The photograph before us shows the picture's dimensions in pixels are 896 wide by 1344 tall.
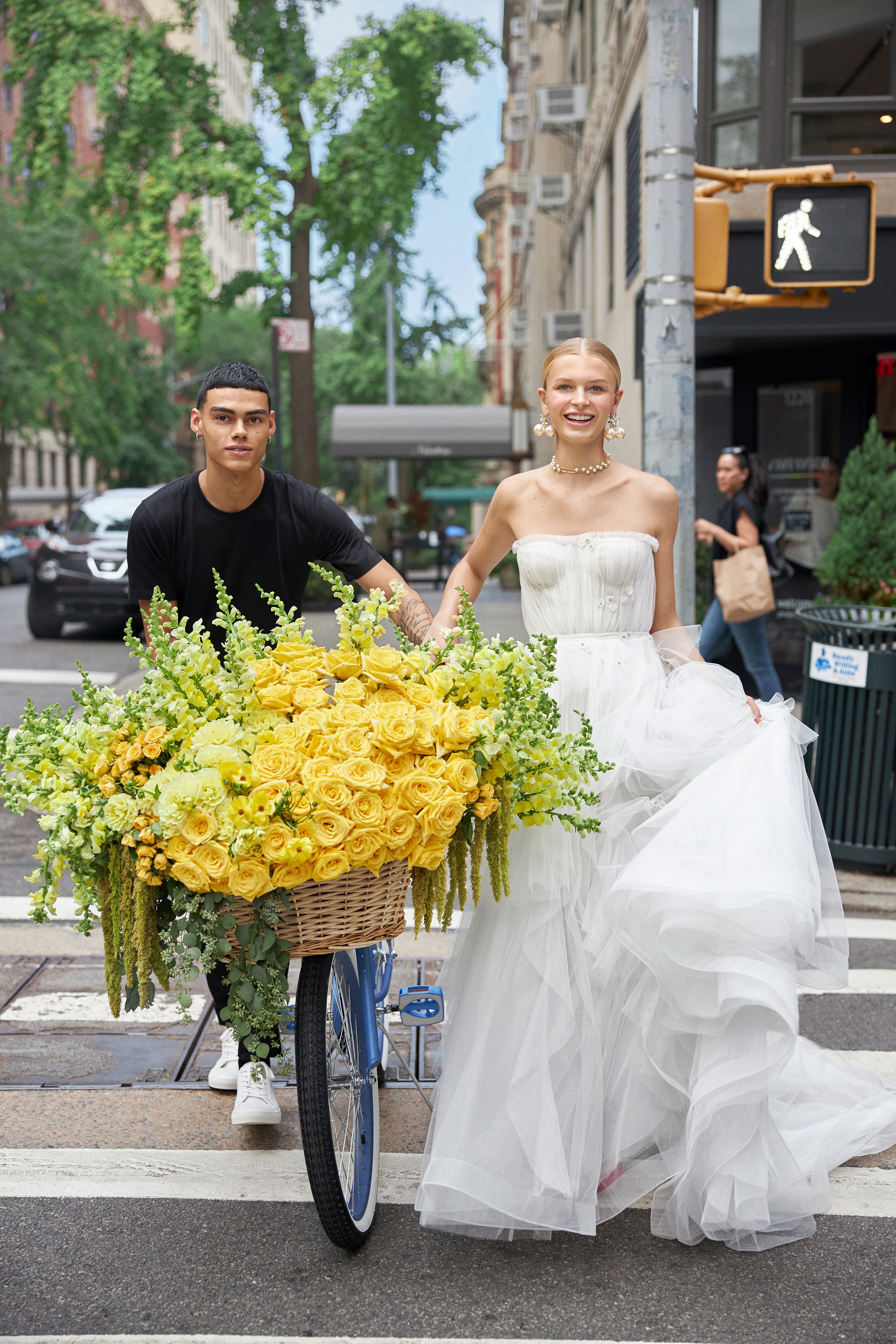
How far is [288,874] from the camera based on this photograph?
274 centimetres

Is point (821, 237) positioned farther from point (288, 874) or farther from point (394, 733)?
point (288, 874)

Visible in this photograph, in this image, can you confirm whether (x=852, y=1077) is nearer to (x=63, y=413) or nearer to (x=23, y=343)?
(x=23, y=343)

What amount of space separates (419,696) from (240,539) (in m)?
1.11

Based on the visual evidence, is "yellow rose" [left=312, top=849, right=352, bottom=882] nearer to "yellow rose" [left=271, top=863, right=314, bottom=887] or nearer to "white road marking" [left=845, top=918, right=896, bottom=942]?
"yellow rose" [left=271, top=863, right=314, bottom=887]

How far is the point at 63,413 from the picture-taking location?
40.5 meters

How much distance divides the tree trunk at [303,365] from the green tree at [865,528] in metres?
11.8

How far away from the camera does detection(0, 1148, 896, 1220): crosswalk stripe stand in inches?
133

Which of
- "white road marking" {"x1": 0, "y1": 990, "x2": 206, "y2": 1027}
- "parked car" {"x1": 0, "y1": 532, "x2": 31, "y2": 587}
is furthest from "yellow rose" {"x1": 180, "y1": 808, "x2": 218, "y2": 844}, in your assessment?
"parked car" {"x1": 0, "y1": 532, "x2": 31, "y2": 587}

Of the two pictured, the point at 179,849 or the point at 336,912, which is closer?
the point at 179,849

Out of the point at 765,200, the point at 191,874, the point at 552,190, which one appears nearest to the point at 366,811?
the point at 191,874

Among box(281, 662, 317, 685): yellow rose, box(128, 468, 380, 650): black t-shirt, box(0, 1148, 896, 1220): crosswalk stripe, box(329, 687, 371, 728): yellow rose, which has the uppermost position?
box(128, 468, 380, 650): black t-shirt

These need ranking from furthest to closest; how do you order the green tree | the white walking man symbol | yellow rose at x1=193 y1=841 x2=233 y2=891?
1. the green tree
2. the white walking man symbol
3. yellow rose at x1=193 y1=841 x2=233 y2=891

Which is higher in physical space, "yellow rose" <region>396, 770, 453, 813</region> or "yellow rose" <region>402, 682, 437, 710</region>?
"yellow rose" <region>402, 682, 437, 710</region>

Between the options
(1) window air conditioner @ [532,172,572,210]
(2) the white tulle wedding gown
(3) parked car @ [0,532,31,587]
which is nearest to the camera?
(2) the white tulle wedding gown
